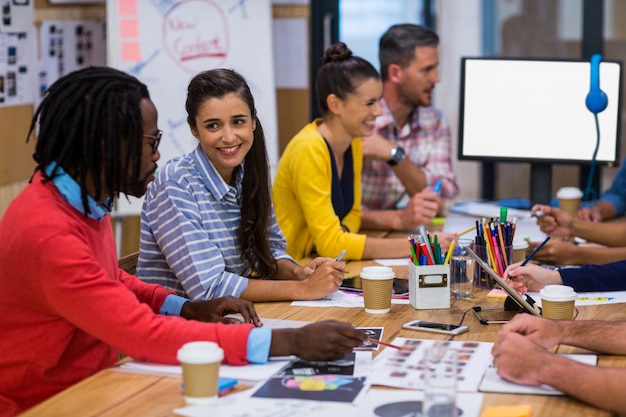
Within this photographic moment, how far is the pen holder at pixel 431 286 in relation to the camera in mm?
2088

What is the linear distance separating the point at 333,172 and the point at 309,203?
208 mm

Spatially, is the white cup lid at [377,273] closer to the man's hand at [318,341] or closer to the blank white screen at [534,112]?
the man's hand at [318,341]

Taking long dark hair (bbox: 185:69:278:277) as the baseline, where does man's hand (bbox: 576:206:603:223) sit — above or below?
below

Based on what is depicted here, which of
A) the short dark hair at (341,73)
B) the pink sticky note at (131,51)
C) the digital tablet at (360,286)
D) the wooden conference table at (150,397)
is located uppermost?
the pink sticky note at (131,51)

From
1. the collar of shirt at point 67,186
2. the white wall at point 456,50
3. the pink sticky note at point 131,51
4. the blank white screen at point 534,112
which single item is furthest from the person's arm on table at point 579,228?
the white wall at point 456,50

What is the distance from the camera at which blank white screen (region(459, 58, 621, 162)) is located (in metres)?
3.26

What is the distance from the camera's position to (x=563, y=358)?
1562mm

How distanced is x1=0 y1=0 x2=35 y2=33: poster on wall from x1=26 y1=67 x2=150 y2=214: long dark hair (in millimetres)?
2230

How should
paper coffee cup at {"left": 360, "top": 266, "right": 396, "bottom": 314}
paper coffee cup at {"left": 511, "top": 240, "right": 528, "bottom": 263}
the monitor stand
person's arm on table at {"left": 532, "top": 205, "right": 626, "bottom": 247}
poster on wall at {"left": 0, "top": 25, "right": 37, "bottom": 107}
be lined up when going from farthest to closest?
1. poster on wall at {"left": 0, "top": 25, "right": 37, "bottom": 107}
2. the monitor stand
3. person's arm on table at {"left": 532, "top": 205, "right": 626, "bottom": 247}
4. paper coffee cup at {"left": 511, "top": 240, "right": 528, "bottom": 263}
5. paper coffee cup at {"left": 360, "top": 266, "right": 396, "bottom": 314}

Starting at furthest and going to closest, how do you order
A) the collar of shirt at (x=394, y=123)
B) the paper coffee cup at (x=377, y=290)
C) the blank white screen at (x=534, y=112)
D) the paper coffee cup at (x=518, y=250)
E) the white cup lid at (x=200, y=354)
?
the collar of shirt at (x=394, y=123), the blank white screen at (x=534, y=112), the paper coffee cup at (x=518, y=250), the paper coffee cup at (x=377, y=290), the white cup lid at (x=200, y=354)

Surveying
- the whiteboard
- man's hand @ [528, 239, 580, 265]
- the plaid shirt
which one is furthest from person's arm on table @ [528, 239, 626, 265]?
the whiteboard

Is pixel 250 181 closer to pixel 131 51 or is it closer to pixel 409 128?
pixel 409 128

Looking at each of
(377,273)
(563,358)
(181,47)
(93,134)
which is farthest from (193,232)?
(181,47)

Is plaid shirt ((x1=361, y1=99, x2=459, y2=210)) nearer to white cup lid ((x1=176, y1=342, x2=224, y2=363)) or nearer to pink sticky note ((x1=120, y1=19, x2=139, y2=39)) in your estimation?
pink sticky note ((x1=120, y1=19, x2=139, y2=39))
